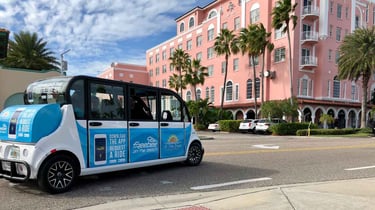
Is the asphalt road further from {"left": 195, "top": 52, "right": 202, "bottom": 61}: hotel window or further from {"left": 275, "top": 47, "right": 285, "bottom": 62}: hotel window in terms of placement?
{"left": 195, "top": 52, "right": 202, "bottom": 61}: hotel window

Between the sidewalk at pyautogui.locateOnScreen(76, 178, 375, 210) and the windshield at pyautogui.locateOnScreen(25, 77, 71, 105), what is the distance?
2364 millimetres

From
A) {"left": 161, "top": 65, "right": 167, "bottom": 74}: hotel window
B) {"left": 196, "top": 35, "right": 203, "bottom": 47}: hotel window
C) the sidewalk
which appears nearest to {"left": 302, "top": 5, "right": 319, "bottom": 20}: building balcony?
{"left": 196, "top": 35, "right": 203, "bottom": 47}: hotel window

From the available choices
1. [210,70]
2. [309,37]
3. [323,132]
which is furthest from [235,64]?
[323,132]

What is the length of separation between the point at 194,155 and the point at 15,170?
16.2ft

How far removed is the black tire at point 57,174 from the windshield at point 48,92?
3.77 feet

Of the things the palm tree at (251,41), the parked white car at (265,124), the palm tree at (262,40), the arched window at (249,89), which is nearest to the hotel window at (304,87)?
the palm tree at (262,40)

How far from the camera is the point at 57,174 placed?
20.6ft

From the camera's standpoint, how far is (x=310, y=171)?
30.0ft

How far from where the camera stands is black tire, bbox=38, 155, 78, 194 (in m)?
6.07

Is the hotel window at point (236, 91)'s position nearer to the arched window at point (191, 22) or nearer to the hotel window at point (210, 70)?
the hotel window at point (210, 70)

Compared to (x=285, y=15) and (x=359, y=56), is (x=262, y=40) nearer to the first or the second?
(x=285, y=15)

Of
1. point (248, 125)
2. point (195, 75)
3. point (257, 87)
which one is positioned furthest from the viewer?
point (195, 75)

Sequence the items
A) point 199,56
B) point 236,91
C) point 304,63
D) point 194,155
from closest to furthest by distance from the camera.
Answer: point 194,155
point 304,63
point 236,91
point 199,56

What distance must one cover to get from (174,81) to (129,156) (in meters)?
47.8
